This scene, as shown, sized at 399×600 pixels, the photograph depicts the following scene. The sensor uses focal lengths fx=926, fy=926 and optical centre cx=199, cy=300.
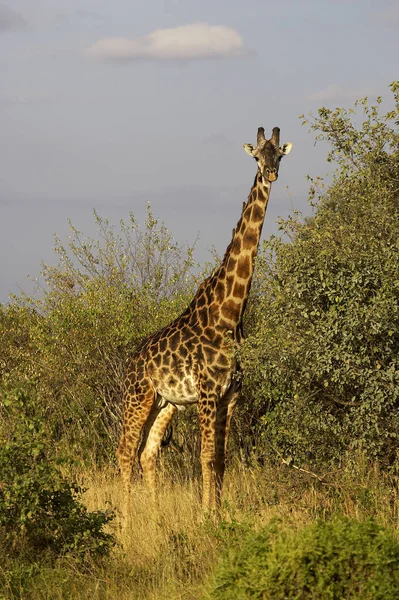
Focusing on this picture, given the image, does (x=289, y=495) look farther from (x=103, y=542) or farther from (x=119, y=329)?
(x=119, y=329)

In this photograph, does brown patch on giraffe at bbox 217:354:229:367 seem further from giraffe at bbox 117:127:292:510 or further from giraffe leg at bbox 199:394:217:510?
giraffe leg at bbox 199:394:217:510

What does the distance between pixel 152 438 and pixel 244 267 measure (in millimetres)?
2542

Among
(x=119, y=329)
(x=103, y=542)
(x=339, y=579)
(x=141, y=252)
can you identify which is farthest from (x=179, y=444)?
(x=339, y=579)

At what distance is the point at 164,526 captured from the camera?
368 inches

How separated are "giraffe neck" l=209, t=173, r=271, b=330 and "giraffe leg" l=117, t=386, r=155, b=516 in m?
1.39

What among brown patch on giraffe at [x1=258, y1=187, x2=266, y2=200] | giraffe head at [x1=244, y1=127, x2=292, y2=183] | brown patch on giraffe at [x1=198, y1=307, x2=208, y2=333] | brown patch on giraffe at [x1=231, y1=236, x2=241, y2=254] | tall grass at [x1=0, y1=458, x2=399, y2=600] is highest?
giraffe head at [x1=244, y1=127, x2=292, y2=183]

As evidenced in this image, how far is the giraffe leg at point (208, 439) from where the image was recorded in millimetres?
10359

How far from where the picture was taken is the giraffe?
413 inches

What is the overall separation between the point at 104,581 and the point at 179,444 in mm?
5997

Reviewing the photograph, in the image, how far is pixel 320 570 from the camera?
5602mm

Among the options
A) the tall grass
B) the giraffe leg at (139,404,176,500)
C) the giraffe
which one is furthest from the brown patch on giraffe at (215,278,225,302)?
the tall grass

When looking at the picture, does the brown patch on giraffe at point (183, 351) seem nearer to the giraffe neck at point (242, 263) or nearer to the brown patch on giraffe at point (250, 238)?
the giraffe neck at point (242, 263)

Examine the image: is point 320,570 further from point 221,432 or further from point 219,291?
point 219,291

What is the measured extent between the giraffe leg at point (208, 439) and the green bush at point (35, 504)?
2183 mm
